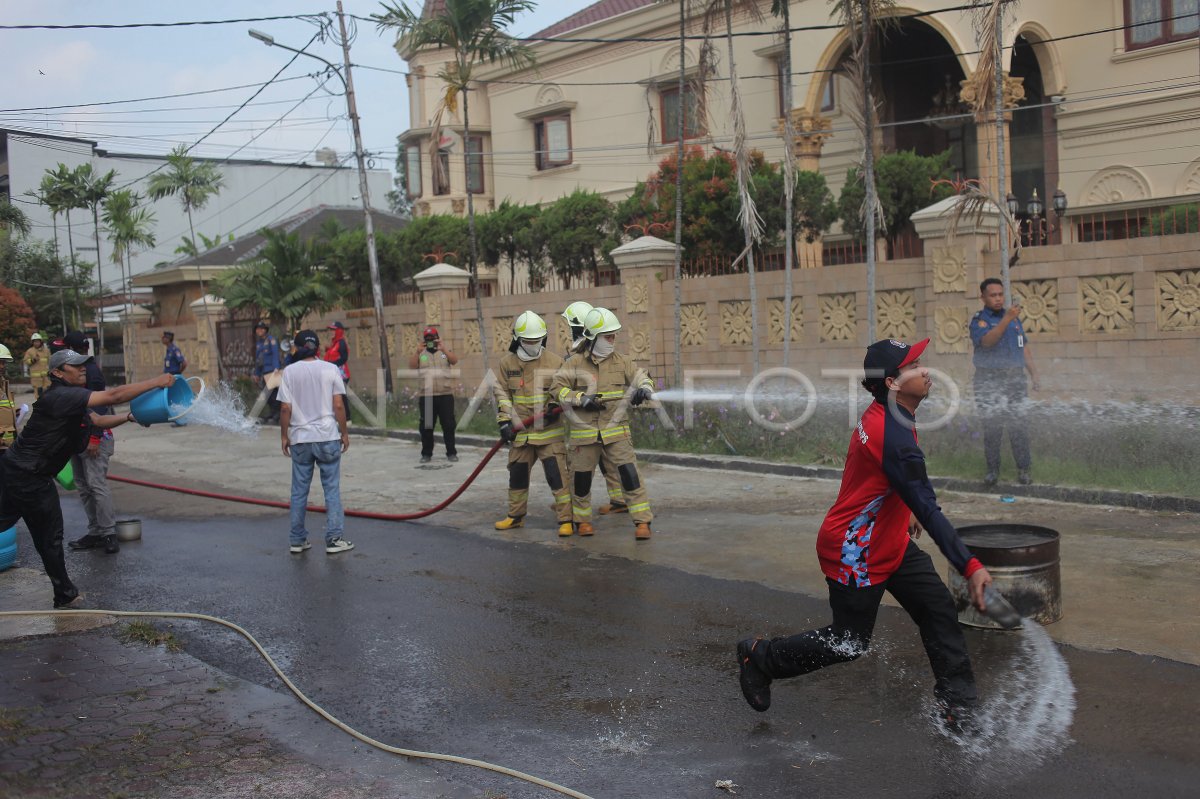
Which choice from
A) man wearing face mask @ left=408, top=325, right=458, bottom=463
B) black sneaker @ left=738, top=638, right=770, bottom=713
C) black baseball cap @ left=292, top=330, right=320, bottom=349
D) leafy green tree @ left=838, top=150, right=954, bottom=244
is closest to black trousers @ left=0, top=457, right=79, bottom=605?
black baseball cap @ left=292, top=330, right=320, bottom=349

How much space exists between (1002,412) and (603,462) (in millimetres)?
3943

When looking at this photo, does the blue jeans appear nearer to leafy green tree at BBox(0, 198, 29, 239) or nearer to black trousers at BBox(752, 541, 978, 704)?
black trousers at BBox(752, 541, 978, 704)

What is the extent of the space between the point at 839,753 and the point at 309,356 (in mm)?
6393

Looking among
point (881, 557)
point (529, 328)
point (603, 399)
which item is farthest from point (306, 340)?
point (881, 557)

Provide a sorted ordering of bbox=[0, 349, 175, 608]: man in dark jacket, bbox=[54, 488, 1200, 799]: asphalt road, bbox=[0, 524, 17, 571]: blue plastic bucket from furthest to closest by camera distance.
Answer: bbox=[0, 524, 17, 571]: blue plastic bucket, bbox=[0, 349, 175, 608]: man in dark jacket, bbox=[54, 488, 1200, 799]: asphalt road

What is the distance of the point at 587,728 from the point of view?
5.18 metres

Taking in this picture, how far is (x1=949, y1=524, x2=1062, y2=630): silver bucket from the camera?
6.14 meters

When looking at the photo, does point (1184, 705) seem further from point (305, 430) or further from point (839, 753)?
point (305, 430)

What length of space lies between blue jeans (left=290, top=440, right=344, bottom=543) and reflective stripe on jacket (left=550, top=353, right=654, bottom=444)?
1.97m

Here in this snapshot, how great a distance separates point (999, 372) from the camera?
34.4 ft

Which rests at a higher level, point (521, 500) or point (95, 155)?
point (95, 155)

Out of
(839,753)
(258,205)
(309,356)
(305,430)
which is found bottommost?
(839,753)

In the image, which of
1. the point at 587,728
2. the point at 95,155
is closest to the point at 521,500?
the point at 587,728

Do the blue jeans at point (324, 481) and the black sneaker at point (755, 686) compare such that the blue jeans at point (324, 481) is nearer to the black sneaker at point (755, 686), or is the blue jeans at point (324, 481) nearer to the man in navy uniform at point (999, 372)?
the black sneaker at point (755, 686)
